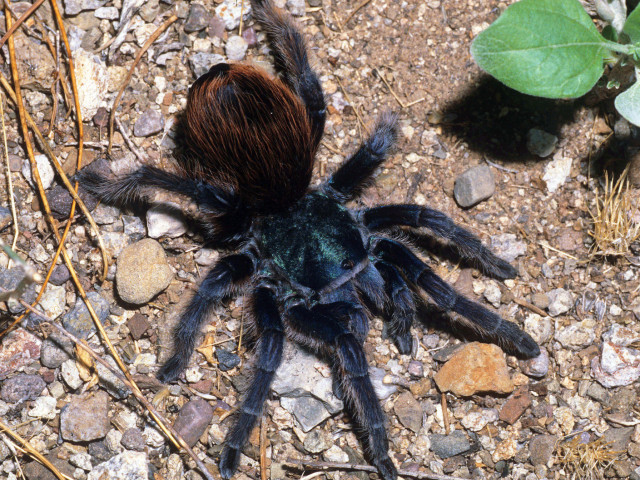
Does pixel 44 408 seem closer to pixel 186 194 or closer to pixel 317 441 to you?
pixel 186 194

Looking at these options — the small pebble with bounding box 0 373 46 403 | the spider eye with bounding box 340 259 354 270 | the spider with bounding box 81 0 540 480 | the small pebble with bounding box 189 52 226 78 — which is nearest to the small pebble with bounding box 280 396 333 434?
the spider with bounding box 81 0 540 480

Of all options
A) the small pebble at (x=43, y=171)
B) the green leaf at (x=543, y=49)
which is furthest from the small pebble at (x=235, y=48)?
the green leaf at (x=543, y=49)

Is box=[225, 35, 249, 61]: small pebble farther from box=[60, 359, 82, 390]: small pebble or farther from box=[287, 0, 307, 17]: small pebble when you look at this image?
box=[60, 359, 82, 390]: small pebble

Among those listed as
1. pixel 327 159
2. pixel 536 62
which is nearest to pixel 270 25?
pixel 327 159

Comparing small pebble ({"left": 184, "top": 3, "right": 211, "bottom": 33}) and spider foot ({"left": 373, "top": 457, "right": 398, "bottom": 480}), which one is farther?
small pebble ({"left": 184, "top": 3, "right": 211, "bottom": 33})

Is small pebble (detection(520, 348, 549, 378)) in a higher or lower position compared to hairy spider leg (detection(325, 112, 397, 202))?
lower

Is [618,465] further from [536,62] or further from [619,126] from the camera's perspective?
[536,62]

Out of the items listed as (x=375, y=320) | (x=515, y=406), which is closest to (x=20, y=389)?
(x=375, y=320)
